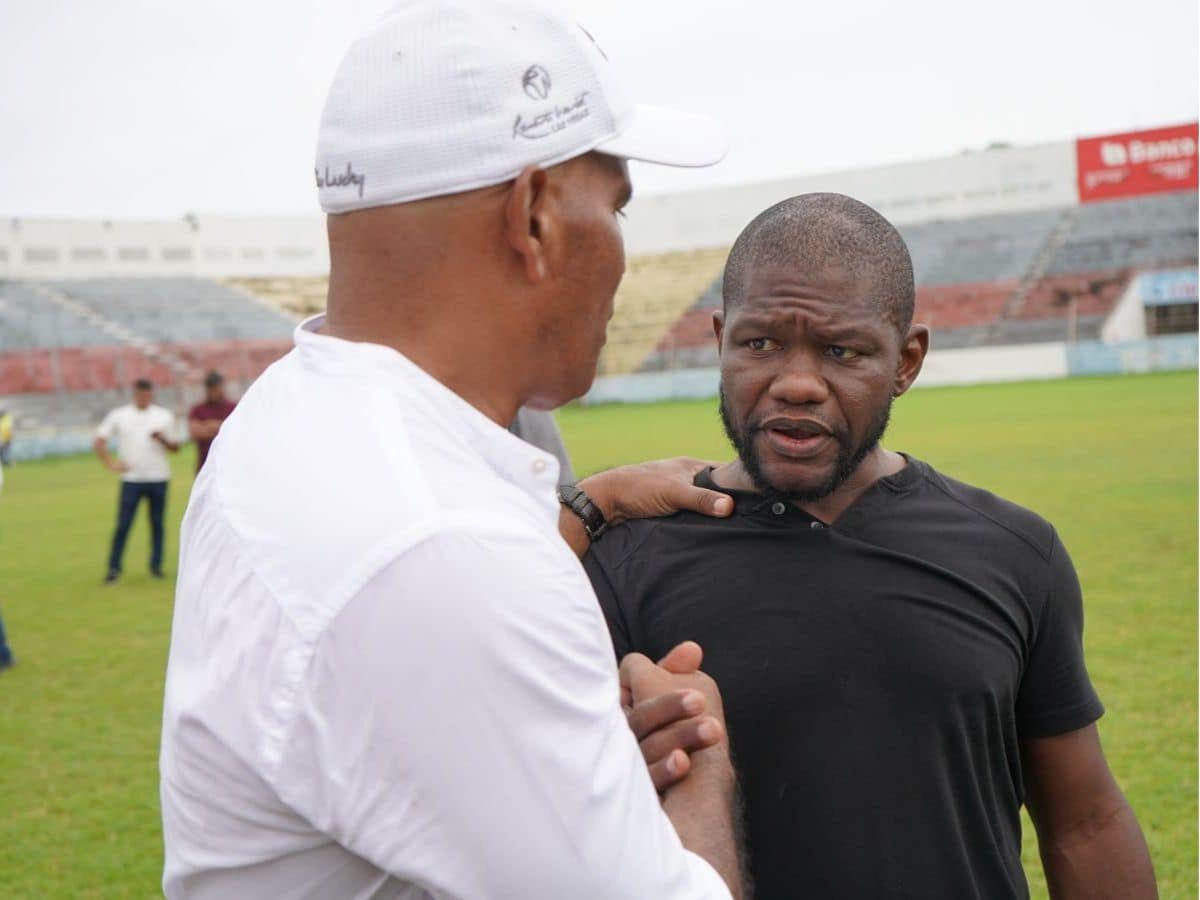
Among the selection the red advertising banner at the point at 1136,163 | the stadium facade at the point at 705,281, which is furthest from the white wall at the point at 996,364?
the red advertising banner at the point at 1136,163

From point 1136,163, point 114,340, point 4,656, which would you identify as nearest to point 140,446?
point 4,656

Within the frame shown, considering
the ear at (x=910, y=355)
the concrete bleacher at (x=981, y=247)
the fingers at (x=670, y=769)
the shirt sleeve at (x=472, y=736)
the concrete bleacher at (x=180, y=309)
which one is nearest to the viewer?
the shirt sleeve at (x=472, y=736)

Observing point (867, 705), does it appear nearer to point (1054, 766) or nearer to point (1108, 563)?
point (1054, 766)

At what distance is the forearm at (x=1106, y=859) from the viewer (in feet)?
7.39

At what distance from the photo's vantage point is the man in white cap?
1.17m

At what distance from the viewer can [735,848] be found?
4.91ft

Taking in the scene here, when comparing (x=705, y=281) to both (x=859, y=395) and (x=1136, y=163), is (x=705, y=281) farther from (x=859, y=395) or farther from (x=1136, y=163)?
(x=859, y=395)

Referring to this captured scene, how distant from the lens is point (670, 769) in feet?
5.08

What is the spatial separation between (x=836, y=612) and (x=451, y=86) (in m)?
1.21

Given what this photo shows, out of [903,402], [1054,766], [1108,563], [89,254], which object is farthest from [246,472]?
[89,254]

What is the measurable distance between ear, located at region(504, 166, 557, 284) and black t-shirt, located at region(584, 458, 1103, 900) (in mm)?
944

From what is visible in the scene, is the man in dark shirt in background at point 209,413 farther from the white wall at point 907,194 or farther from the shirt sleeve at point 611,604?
the white wall at point 907,194

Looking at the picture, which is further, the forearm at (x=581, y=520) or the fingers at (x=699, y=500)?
the forearm at (x=581, y=520)

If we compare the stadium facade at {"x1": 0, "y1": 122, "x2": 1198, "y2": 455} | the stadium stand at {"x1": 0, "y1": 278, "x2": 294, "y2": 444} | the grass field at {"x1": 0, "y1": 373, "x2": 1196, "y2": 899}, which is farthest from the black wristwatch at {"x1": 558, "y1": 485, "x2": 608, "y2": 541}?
the stadium stand at {"x1": 0, "y1": 278, "x2": 294, "y2": 444}
